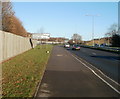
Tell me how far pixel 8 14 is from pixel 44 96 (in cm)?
2214

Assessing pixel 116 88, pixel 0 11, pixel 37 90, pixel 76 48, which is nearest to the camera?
pixel 37 90

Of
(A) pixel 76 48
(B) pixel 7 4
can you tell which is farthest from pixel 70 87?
(A) pixel 76 48

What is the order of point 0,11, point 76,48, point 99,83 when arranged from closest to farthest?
1. point 99,83
2. point 0,11
3. point 76,48

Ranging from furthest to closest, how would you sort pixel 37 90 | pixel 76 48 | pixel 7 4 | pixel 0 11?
pixel 76 48, pixel 7 4, pixel 0 11, pixel 37 90

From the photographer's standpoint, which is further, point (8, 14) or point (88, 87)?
point (8, 14)

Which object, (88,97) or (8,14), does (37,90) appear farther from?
(8,14)

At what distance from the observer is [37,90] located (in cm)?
730

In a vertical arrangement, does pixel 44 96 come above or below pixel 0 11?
Result: below

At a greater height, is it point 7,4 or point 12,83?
point 7,4

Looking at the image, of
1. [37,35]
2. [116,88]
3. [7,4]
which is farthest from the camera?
[37,35]

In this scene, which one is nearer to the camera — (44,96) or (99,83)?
(44,96)

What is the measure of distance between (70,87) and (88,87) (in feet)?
2.34

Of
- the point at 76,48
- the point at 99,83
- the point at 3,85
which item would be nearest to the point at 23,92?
the point at 3,85

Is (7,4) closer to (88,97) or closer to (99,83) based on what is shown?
(99,83)
